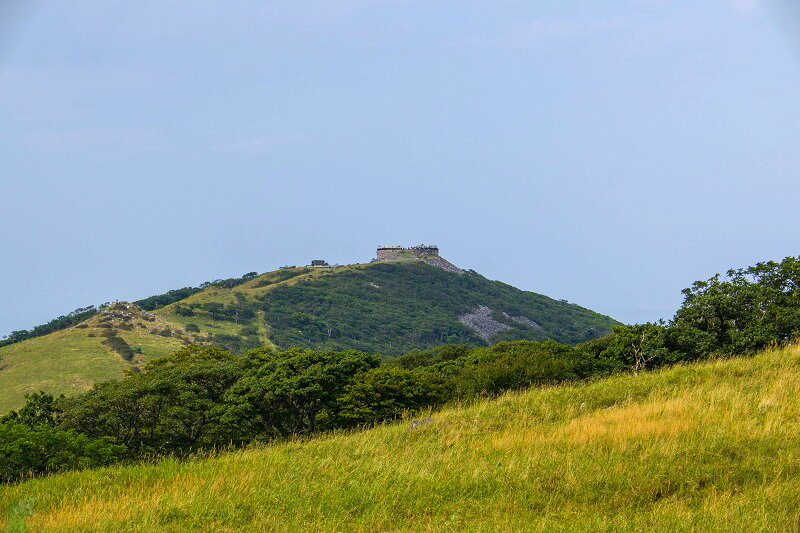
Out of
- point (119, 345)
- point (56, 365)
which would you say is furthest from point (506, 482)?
point (119, 345)

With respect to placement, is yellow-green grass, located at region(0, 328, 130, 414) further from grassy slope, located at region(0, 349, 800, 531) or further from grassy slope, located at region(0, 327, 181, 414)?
grassy slope, located at region(0, 349, 800, 531)

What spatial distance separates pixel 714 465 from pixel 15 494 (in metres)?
10.3

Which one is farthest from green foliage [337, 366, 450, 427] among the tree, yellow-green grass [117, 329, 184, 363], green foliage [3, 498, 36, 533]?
yellow-green grass [117, 329, 184, 363]

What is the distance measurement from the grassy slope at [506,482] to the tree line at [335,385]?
1461cm

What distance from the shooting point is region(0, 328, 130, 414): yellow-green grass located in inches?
4090

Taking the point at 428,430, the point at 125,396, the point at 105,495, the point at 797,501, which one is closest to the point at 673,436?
the point at 797,501

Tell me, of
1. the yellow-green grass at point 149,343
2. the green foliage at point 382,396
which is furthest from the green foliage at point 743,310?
the yellow-green grass at point 149,343

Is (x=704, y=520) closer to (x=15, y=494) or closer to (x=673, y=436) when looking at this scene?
(x=673, y=436)

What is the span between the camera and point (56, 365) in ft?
372

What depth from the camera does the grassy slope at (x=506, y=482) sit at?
821 centimetres

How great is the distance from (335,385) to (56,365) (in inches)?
3799

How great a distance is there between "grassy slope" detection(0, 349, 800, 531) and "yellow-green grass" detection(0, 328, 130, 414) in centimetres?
9777

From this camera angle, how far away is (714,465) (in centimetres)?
941

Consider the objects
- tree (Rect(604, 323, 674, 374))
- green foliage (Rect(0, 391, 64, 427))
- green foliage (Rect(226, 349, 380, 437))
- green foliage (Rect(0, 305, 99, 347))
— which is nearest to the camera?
tree (Rect(604, 323, 674, 374))
